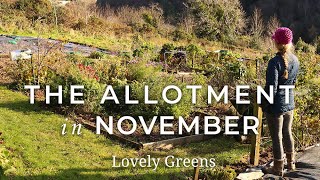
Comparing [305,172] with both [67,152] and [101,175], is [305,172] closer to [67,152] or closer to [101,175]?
[101,175]

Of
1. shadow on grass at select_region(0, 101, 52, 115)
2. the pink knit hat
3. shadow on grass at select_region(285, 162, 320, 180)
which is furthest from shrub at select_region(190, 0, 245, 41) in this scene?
the pink knit hat

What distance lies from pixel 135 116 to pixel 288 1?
44.7 metres

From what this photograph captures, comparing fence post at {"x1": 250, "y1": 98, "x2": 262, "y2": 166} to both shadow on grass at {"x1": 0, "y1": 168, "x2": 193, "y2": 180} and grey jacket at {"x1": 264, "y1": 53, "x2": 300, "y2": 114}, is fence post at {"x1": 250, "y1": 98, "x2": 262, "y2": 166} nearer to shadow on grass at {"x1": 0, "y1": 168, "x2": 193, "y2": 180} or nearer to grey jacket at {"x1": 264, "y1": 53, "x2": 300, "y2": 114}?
grey jacket at {"x1": 264, "y1": 53, "x2": 300, "y2": 114}

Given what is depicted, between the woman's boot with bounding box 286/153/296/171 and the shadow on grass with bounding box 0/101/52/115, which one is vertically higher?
the shadow on grass with bounding box 0/101/52/115

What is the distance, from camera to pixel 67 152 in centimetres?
582

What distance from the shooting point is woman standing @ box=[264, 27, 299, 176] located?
4477 mm

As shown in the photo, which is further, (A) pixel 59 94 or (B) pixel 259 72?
(B) pixel 259 72

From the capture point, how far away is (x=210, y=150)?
6.32 m

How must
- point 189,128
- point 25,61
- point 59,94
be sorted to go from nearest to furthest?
1. point 189,128
2. point 59,94
3. point 25,61

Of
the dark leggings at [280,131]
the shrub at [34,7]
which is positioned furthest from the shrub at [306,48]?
the shrub at [34,7]

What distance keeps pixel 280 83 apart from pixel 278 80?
0.14ft

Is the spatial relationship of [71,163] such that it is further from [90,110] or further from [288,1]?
[288,1]

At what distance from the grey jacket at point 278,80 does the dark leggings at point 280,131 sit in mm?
80

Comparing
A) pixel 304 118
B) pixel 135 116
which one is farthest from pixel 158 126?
pixel 304 118
